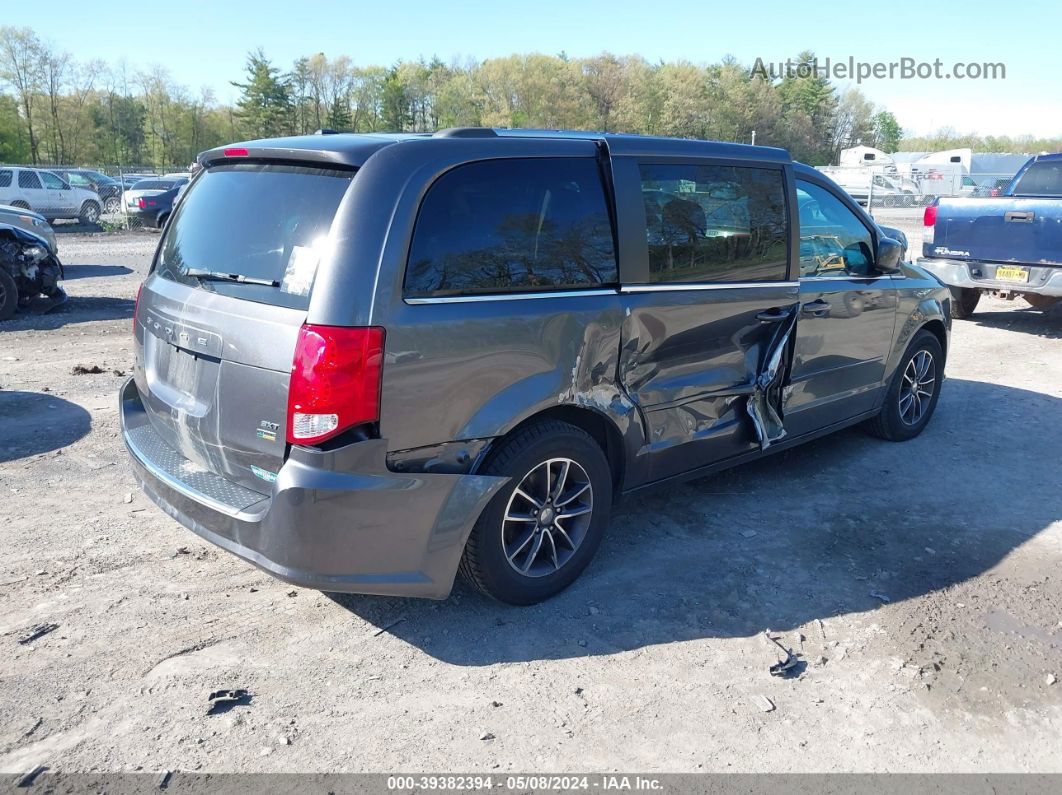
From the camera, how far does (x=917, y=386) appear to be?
618 centimetres

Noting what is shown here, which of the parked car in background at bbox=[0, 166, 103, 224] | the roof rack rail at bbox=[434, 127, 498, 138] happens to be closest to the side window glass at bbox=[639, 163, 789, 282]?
the roof rack rail at bbox=[434, 127, 498, 138]

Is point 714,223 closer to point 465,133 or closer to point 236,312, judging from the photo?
point 465,133

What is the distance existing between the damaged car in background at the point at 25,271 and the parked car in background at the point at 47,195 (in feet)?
51.0

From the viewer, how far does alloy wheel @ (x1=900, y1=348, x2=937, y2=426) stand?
6.09 meters

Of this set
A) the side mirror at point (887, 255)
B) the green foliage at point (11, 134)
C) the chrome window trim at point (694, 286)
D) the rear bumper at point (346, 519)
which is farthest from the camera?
the green foliage at point (11, 134)

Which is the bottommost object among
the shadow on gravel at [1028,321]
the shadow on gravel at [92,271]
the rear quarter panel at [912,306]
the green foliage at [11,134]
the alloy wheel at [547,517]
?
the shadow on gravel at [1028,321]

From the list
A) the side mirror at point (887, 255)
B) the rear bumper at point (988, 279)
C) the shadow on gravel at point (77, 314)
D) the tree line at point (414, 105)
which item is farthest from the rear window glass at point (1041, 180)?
the tree line at point (414, 105)

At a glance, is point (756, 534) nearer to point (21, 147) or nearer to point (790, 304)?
point (790, 304)

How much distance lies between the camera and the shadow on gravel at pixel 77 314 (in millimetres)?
9594

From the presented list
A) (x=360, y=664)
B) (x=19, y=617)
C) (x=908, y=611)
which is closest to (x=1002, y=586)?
(x=908, y=611)

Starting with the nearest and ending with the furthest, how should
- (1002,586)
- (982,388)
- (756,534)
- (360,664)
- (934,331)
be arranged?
(360,664), (1002,586), (756,534), (934,331), (982,388)

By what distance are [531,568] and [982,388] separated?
581 centimetres

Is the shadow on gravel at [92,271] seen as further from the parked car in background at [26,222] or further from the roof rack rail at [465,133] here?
the roof rack rail at [465,133]

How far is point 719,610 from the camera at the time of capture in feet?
12.4
